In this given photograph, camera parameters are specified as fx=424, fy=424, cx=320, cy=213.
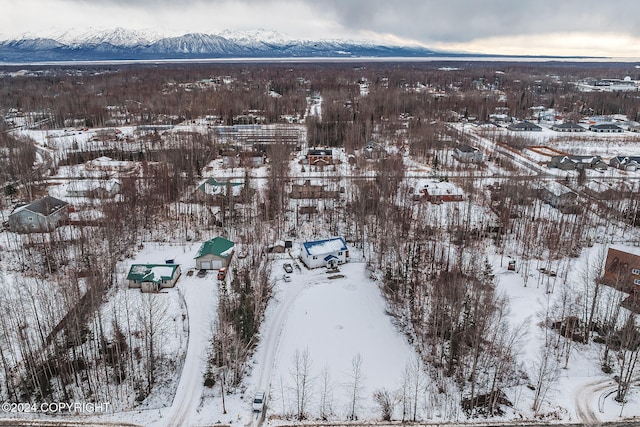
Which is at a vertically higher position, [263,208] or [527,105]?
[527,105]

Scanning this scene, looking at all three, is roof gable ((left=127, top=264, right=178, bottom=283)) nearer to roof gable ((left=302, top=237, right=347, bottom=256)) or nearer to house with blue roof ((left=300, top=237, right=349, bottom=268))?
house with blue roof ((left=300, top=237, right=349, bottom=268))

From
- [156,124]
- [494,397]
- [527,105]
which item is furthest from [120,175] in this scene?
[527,105]

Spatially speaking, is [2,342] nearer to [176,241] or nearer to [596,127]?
[176,241]

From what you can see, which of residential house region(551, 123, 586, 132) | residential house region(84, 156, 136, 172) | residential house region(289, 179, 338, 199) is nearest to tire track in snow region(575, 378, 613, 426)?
residential house region(289, 179, 338, 199)

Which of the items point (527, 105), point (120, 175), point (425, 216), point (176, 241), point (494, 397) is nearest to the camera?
point (494, 397)

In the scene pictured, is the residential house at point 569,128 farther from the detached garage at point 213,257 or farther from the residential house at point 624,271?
the detached garage at point 213,257

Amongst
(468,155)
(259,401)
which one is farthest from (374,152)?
(259,401)

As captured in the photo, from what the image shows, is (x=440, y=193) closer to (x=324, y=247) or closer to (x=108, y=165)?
(x=324, y=247)
